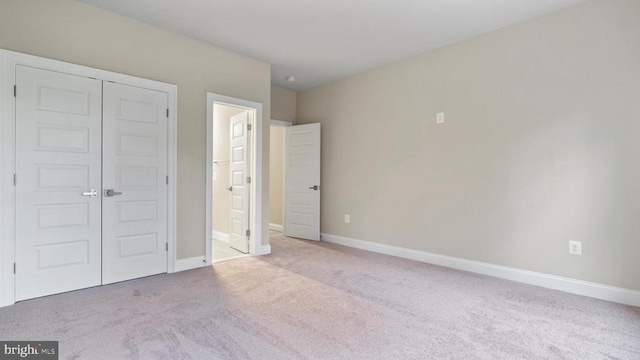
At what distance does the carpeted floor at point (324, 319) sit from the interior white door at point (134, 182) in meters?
0.27

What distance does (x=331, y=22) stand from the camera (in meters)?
3.26

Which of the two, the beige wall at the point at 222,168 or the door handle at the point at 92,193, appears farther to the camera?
the beige wall at the point at 222,168

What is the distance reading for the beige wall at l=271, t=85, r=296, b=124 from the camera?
5574 mm

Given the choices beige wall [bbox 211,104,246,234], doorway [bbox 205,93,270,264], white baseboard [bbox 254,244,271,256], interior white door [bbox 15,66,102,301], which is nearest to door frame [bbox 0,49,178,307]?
interior white door [bbox 15,66,102,301]

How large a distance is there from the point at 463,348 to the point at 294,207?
13.0 feet

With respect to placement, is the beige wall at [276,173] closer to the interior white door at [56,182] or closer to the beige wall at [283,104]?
the beige wall at [283,104]

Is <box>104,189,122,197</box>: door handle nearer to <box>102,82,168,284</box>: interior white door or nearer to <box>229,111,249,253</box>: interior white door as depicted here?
<box>102,82,168,284</box>: interior white door

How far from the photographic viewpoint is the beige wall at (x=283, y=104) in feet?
18.3

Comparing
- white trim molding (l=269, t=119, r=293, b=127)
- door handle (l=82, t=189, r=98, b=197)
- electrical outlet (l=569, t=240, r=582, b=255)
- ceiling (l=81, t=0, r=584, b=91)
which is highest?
ceiling (l=81, t=0, r=584, b=91)

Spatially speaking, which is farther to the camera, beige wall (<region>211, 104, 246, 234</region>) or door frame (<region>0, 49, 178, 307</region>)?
beige wall (<region>211, 104, 246, 234</region>)

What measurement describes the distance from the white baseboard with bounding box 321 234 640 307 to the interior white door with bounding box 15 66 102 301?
3.56 meters

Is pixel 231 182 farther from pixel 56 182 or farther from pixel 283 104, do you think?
pixel 56 182

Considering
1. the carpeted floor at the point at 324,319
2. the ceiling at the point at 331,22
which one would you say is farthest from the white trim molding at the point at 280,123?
the carpeted floor at the point at 324,319

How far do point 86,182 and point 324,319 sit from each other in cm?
256
